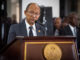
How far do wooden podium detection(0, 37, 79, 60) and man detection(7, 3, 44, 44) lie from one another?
20 centimetres

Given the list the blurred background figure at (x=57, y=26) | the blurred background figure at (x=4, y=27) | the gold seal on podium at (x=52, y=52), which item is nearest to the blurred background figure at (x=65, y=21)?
the blurred background figure at (x=57, y=26)

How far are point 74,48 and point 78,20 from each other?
13.6 inches

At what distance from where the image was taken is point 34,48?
1522 mm

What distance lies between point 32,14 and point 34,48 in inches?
14.6

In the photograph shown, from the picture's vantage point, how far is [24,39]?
4.99 feet

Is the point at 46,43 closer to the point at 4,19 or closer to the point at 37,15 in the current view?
the point at 37,15

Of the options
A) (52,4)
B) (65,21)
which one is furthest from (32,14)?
(65,21)

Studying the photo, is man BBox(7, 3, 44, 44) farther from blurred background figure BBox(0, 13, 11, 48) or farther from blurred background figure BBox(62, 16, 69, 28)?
blurred background figure BBox(62, 16, 69, 28)

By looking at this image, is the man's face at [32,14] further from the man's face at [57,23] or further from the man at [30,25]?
the man's face at [57,23]

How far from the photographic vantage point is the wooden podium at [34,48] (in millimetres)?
1509

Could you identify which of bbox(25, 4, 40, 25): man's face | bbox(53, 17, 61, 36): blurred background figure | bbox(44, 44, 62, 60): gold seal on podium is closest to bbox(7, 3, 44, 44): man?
bbox(25, 4, 40, 25): man's face

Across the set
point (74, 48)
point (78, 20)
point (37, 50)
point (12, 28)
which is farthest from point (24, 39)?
point (78, 20)

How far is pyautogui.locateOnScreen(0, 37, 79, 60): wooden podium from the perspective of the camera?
4.95ft

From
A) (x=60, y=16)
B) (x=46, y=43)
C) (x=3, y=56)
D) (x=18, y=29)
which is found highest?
(x=60, y=16)
